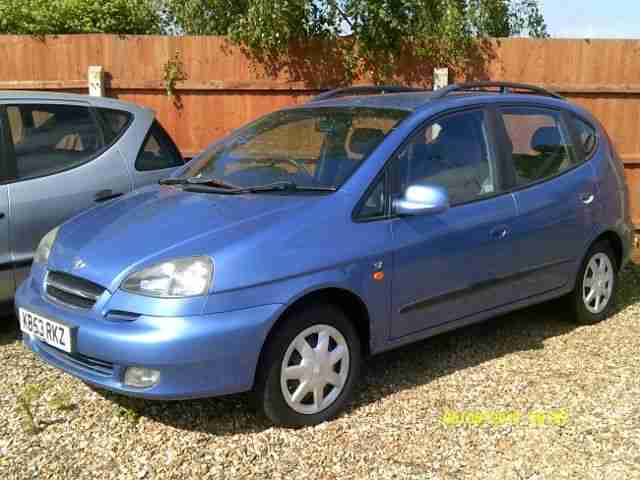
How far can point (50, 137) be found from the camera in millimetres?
5090

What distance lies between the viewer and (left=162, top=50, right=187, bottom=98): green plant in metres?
7.95

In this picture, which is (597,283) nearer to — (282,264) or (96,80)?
(282,264)

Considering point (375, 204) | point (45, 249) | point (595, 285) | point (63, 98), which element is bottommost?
point (595, 285)

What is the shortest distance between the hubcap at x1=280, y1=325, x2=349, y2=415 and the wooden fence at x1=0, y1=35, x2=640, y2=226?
184 inches

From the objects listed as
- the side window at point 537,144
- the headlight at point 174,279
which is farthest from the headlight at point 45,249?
the side window at point 537,144

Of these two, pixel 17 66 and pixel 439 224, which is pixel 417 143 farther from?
pixel 17 66

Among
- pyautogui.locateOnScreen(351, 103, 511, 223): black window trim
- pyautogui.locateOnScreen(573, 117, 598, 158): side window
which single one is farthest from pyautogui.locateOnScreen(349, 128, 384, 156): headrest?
pyautogui.locateOnScreen(573, 117, 598, 158): side window

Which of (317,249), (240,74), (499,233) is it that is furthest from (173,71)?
(317,249)

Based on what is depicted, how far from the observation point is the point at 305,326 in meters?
3.60

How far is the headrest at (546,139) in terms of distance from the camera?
5.04 m

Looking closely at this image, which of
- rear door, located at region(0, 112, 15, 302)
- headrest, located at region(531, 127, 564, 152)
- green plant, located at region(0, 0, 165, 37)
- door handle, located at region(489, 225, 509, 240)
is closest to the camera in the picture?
door handle, located at region(489, 225, 509, 240)

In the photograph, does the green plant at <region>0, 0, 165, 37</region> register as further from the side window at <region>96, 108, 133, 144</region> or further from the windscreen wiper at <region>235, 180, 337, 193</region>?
the windscreen wiper at <region>235, 180, 337, 193</region>

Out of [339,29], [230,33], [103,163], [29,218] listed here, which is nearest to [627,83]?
[339,29]

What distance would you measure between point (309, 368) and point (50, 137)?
2631 millimetres
